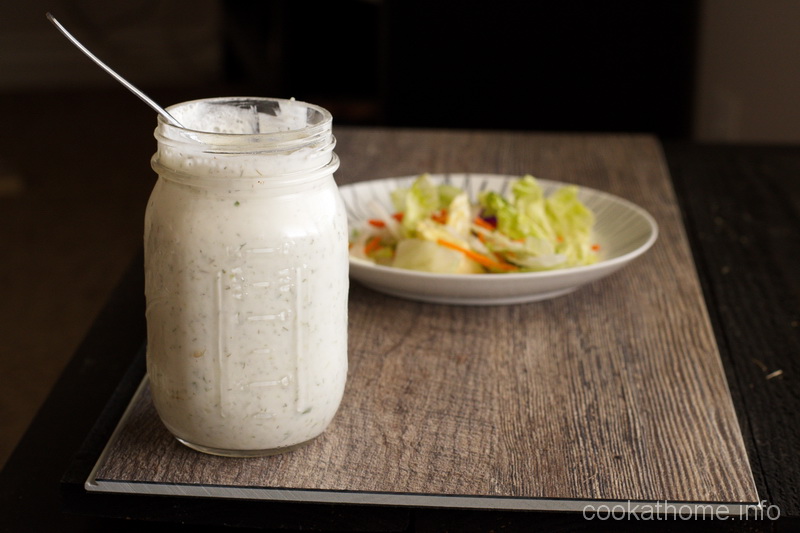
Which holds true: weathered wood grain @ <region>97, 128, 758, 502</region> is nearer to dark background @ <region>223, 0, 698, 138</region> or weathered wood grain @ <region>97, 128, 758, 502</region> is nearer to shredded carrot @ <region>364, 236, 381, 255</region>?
shredded carrot @ <region>364, 236, 381, 255</region>

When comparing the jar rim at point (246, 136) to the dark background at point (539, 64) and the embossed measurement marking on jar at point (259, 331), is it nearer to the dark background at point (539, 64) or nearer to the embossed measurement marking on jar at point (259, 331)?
the embossed measurement marking on jar at point (259, 331)

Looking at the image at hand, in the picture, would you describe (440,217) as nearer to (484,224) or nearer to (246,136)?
(484,224)

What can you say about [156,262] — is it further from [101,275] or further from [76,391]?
[101,275]

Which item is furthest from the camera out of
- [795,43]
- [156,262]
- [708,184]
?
[795,43]

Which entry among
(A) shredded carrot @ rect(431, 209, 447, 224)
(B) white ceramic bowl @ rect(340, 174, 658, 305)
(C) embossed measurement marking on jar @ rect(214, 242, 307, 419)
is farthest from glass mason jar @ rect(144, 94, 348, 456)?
(A) shredded carrot @ rect(431, 209, 447, 224)

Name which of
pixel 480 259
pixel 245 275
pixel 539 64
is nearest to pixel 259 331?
pixel 245 275

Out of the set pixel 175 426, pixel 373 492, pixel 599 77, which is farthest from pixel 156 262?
pixel 599 77

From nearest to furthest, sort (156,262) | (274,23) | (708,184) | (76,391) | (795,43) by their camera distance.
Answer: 1. (156,262)
2. (76,391)
3. (708,184)
4. (795,43)
5. (274,23)

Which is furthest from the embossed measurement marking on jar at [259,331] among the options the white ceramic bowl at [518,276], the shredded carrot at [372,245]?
the shredded carrot at [372,245]

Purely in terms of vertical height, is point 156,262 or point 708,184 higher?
point 156,262
